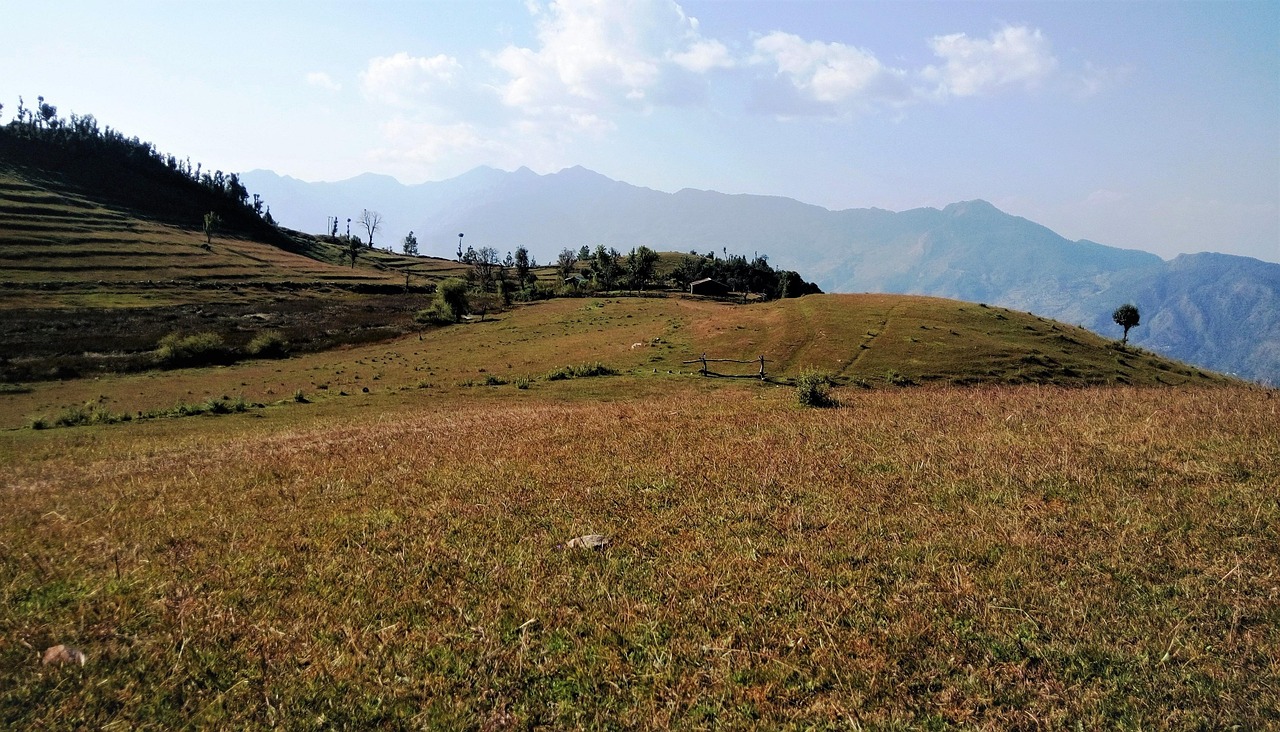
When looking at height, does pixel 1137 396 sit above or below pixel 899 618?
above

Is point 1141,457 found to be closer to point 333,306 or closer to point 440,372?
point 440,372

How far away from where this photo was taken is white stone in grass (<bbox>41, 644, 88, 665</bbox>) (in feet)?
21.4

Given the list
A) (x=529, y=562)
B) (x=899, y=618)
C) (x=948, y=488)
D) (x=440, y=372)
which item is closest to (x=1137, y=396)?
(x=948, y=488)

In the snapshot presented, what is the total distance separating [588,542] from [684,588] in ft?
7.20

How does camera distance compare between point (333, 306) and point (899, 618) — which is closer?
point (899, 618)

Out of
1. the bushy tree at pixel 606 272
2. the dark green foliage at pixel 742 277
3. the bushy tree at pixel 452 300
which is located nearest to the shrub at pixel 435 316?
the bushy tree at pixel 452 300

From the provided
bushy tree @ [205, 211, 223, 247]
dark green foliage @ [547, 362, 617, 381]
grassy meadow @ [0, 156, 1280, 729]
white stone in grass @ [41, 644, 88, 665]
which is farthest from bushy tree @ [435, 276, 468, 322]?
bushy tree @ [205, 211, 223, 247]

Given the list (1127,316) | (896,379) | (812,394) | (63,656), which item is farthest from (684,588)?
(1127,316)

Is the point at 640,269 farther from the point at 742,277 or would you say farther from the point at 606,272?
the point at 742,277

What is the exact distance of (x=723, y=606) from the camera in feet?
25.1

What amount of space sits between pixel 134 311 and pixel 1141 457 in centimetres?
11176

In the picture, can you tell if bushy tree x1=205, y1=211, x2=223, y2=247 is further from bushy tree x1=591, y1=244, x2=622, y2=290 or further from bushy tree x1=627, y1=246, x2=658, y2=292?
bushy tree x1=627, y1=246, x2=658, y2=292

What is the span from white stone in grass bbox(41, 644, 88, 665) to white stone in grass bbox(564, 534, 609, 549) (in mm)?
5976

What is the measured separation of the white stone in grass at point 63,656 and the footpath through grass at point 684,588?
0.18 m
